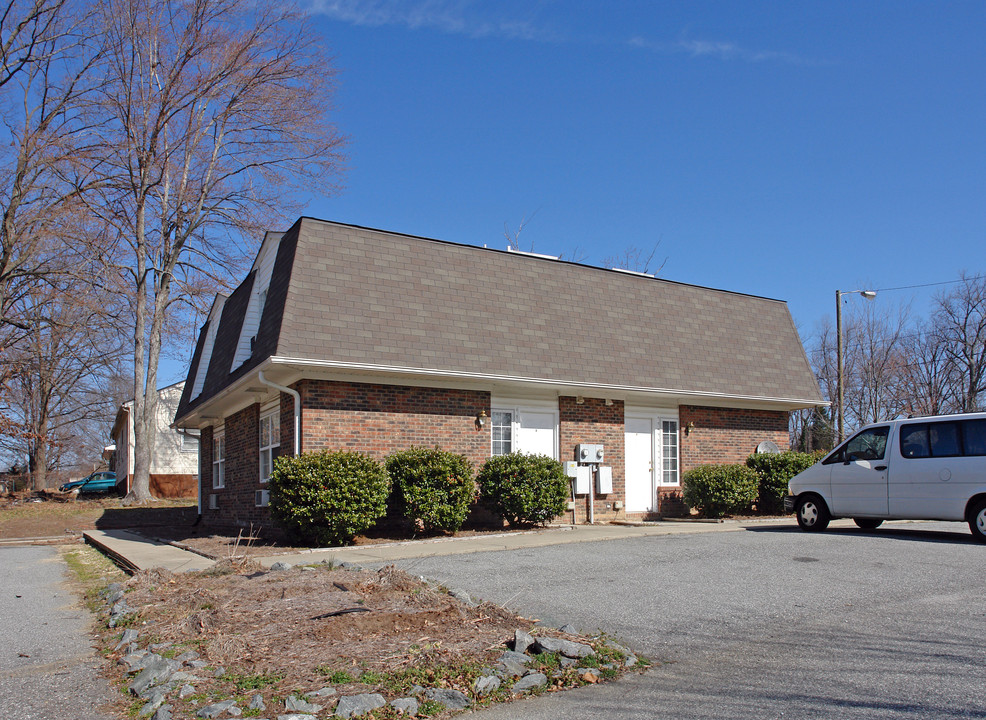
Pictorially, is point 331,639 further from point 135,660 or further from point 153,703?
point 135,660

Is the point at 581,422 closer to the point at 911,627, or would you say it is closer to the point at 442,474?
the point at 442,474

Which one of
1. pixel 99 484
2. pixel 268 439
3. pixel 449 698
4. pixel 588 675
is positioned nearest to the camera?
pixel 449 698

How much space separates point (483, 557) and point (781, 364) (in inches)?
485

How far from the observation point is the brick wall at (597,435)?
1633 centimetres

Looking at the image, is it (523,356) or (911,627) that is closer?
(911,627)

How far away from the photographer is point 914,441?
459 inches

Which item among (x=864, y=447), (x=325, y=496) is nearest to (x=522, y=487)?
(x=325, y=496)

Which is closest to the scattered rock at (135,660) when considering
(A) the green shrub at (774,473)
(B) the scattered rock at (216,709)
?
(B) the scattered rock at (216,709)

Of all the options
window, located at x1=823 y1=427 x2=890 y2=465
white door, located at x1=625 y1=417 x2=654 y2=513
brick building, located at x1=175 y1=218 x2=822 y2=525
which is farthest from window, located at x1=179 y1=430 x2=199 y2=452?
window, located at x1=823 y1=427 x2=890 y2=465

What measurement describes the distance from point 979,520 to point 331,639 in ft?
31.0

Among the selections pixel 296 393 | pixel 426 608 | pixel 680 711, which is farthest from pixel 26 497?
pixel 680 711

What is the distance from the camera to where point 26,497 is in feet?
105

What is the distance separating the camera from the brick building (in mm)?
13766

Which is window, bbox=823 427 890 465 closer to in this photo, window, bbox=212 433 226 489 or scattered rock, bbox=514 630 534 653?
scattered rock, bbox=514 630 534 653
